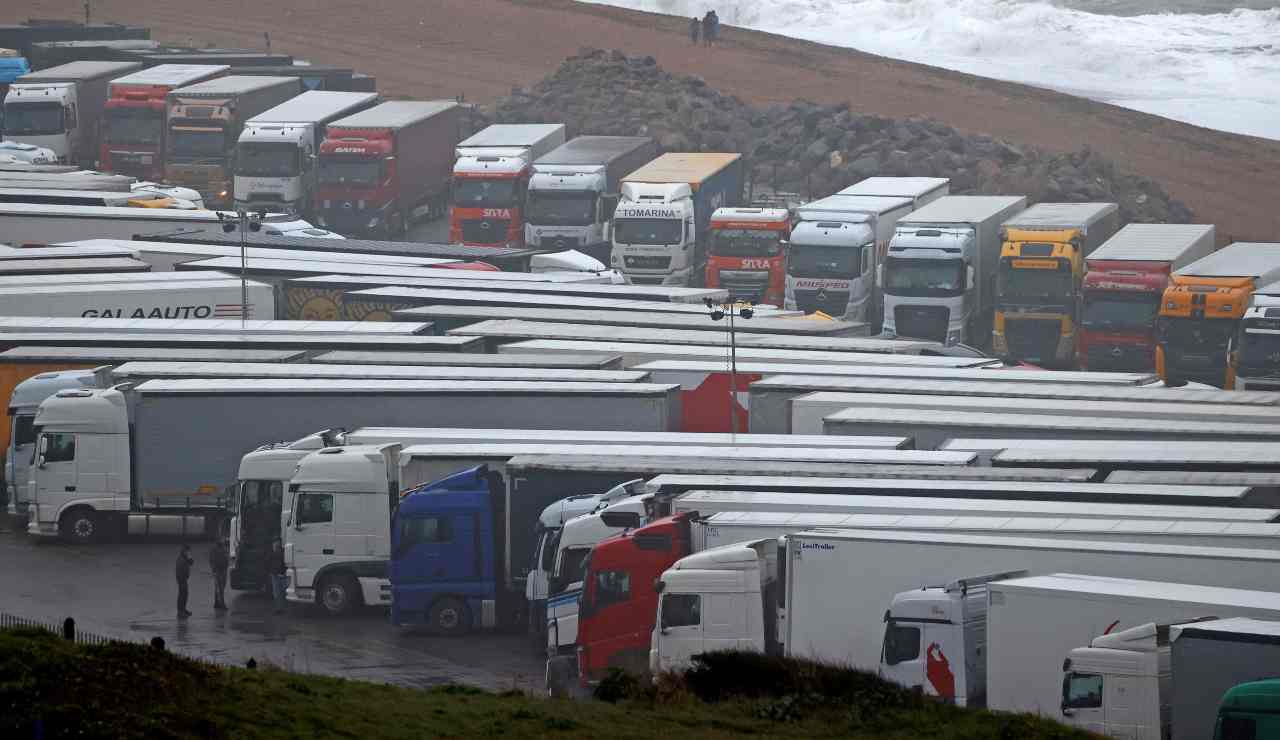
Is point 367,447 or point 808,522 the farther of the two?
point 367,447

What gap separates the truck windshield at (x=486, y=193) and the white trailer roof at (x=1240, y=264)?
20.5 metres

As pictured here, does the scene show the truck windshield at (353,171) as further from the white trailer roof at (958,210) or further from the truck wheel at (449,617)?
the truck wheel at (449,617)

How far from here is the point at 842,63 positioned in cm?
8688

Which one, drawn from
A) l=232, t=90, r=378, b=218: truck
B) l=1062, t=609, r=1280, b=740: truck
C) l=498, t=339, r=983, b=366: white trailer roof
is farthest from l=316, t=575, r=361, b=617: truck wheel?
l=232, t=90, r=378, b=218: truck

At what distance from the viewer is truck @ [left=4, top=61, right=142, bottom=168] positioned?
62.1 m

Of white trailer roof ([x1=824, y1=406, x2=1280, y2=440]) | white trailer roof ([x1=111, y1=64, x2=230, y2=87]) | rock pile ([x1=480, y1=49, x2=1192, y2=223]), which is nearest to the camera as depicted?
white trailer roof ([x1=824, y1=406, x2=1280, y2=440])

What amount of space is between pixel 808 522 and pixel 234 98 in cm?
4141

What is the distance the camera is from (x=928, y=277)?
43375 mm

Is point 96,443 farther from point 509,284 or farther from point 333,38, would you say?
point 333,38

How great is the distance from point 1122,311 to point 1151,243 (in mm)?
3375

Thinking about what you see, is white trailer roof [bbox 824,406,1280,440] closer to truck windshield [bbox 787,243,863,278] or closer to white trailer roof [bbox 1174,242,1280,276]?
white trailer roof [bbox 1174,242,1280,276]

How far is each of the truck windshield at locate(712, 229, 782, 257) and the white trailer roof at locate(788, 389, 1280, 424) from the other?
17.5 m

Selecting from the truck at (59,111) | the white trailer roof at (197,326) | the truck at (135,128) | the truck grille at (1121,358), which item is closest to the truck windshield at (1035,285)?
the truck grille at (1121,358)

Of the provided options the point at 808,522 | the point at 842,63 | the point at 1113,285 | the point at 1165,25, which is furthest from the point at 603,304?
the point at 1165,25
